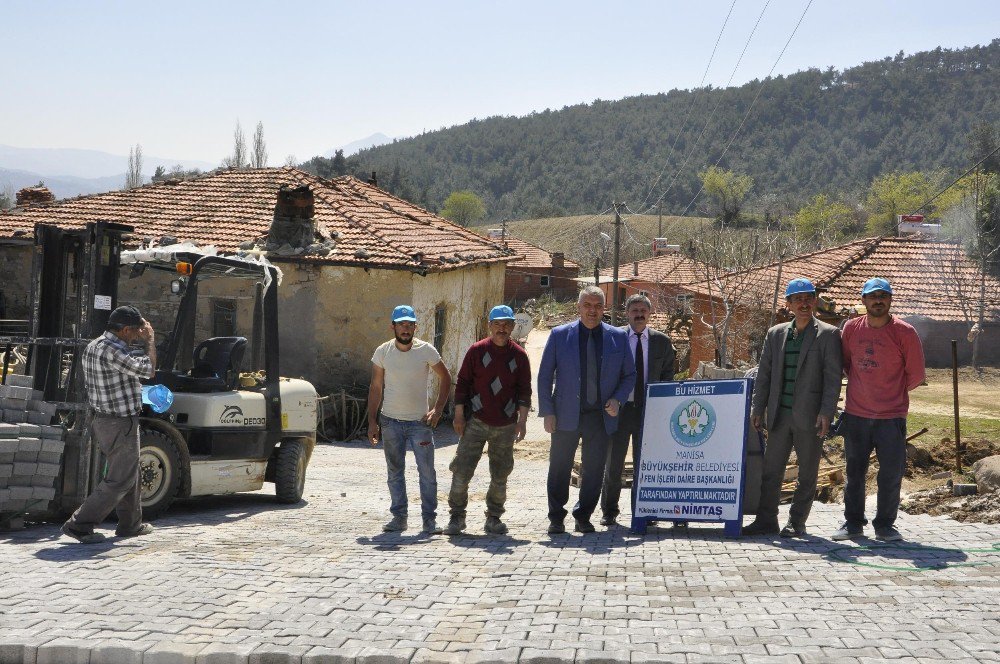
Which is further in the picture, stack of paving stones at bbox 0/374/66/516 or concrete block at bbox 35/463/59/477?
concrete block at bbox 35/463/59/477

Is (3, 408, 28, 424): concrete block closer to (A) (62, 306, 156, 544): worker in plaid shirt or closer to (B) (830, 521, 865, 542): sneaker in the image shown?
(A) (62, 306, 156, 544): worker in plaid shirt

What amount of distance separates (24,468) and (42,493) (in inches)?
10.3

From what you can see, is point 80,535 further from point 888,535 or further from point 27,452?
point 888,535

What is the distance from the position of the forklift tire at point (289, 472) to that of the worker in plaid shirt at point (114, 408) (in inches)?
123

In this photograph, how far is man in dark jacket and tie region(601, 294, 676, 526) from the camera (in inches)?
351

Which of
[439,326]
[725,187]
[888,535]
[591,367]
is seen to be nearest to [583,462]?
[591,367]

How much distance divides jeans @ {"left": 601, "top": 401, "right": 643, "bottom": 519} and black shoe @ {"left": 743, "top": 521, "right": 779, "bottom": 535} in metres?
1.09

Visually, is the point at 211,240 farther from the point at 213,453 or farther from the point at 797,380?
the point at 797,380

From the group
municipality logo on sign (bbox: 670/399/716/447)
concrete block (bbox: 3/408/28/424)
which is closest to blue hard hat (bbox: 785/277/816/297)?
municipality logo on sign (bbox: 670/399/716/447)

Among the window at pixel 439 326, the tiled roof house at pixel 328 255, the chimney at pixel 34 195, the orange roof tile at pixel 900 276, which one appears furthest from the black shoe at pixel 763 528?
the chimney at pixel 34 195

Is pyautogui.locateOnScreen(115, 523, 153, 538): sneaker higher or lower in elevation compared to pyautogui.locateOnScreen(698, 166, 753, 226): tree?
lower

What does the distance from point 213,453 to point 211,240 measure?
1251 centimetres

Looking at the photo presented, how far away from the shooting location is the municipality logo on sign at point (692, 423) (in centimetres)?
857

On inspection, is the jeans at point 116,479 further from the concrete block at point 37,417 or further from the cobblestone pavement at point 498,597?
the concrete block at point 37,417
